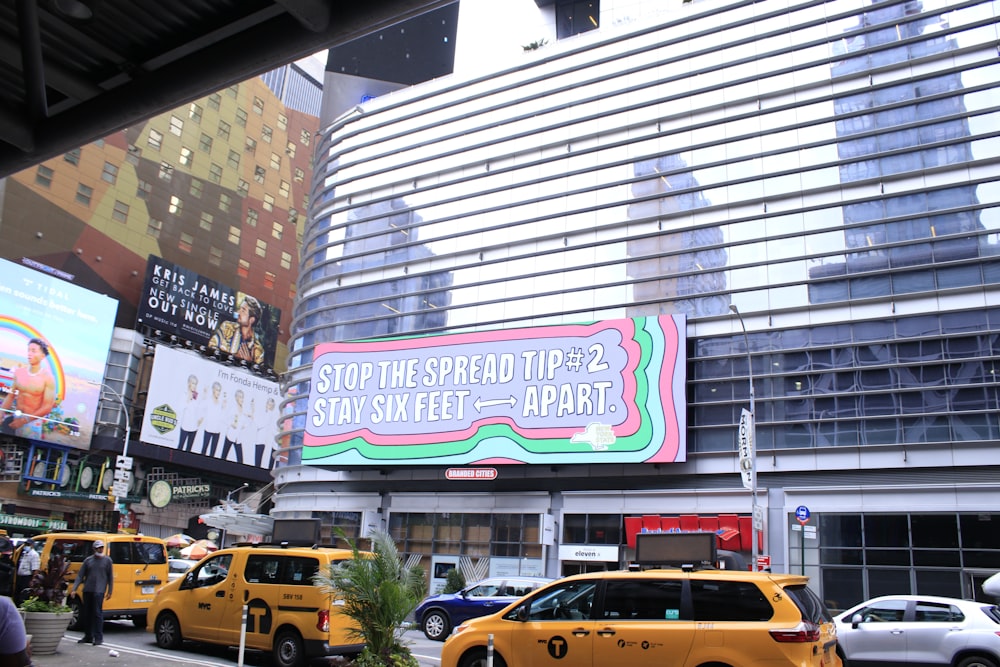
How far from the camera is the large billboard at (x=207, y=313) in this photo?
242 feet

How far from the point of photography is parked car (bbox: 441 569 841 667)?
903 centimetres

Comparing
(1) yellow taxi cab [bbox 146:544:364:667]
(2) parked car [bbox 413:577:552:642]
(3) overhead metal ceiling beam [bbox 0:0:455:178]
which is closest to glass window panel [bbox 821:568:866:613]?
(2) parked car [bbox 413:577:552:642]

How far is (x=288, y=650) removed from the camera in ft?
45.8

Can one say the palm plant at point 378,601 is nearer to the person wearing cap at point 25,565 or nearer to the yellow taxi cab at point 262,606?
the yellow taxi cab at point 262,606

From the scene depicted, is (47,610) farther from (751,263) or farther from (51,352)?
(51,352)

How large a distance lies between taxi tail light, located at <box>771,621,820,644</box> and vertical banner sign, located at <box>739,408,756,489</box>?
18866 mm

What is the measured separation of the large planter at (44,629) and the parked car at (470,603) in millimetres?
9774

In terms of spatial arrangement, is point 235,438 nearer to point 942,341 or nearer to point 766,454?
point 766,454

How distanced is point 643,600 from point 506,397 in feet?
82.9

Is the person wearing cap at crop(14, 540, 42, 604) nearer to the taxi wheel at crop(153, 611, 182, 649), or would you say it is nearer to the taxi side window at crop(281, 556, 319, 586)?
the taxi wheel at crop(153, 611, 182, 649)

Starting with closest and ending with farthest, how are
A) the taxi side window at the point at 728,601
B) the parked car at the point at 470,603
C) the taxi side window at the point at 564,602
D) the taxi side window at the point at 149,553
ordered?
the taxi side window at the point at 728,601 → the taxi side window at the point at 564,602 → the taxi side window at the point at 149,553 → the parked car at the point at 470,603

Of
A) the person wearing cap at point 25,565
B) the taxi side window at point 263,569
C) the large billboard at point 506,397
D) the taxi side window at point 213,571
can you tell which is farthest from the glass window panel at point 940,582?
the person wearing cap at point 25,565

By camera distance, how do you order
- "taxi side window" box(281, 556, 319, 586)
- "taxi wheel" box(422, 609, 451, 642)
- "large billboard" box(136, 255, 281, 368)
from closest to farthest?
"taxi side window" box(281, 556, 319, 586), "taxi wheel" box(422, 609, 451, 642), "large billboard" box(136, 255, 281, 368)

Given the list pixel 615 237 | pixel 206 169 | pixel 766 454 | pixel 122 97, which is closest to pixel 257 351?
pixel 206 169
